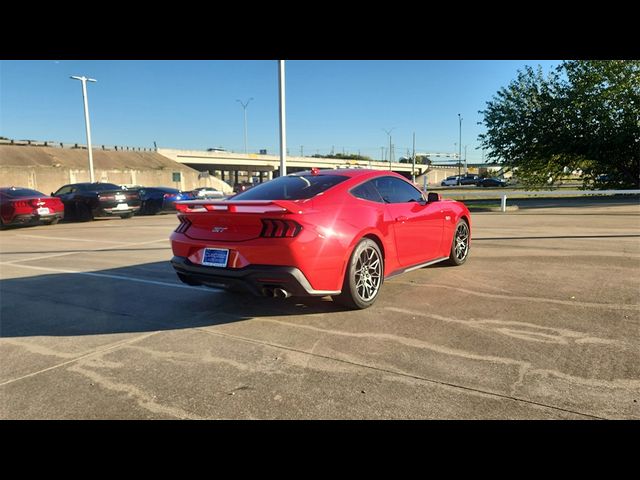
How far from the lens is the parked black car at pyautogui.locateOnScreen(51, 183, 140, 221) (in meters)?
17.5

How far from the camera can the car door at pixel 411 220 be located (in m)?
5.45

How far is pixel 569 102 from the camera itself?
90.8ft

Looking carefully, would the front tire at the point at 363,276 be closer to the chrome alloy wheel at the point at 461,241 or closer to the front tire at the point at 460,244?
the front tire at the point at 460,244

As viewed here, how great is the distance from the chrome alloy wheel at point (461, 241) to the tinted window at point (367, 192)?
2.12 meters

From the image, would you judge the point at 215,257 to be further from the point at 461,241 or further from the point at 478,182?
the point at 478,182

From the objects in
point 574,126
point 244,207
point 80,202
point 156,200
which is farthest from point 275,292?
point 574,126

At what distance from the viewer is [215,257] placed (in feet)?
14.8

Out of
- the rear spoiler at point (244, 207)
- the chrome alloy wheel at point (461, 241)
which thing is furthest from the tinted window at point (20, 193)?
the chrome alloy wheel at point (461, 241)

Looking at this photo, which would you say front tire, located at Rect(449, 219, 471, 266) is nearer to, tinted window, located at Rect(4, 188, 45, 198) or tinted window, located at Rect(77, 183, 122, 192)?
tinted window, located at Rect(4, 188, 45, 198)

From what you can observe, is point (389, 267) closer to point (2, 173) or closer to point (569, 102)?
point (569, 102)

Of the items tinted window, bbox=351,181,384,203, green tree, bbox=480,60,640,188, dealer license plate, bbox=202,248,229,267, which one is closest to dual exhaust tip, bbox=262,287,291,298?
dealer license plate, bbox=202,248,229,267
